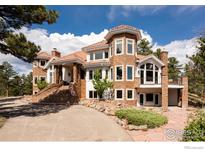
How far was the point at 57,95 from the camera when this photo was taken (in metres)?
18.8

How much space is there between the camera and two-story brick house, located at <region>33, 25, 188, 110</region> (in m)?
17.0

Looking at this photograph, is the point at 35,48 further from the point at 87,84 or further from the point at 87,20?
the point at 87,84

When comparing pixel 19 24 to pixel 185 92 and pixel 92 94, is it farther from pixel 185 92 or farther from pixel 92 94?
pixel 185 92

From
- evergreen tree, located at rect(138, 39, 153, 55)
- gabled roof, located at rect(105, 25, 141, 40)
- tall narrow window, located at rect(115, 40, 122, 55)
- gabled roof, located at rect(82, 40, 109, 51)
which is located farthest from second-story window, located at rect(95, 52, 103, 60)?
evergreen tree, located at rect(138, 39, 153, 55)

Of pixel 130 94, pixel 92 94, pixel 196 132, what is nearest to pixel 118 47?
pixel 130 94

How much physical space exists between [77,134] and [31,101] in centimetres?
1042

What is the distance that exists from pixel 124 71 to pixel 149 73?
2802 millimetres

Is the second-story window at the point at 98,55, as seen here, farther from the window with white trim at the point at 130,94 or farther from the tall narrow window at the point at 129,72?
the window with white trim at the point at 130,94

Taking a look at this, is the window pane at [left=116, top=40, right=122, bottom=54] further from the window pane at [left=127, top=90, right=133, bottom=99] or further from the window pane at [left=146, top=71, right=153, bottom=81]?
the window pane at [left=146, top=71, right=153, bottom=81]

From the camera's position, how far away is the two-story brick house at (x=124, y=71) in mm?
17047

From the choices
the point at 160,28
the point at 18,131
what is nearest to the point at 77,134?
the point at 18,131

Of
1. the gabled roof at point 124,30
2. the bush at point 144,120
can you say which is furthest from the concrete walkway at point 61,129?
the gabled roof at point 124,30

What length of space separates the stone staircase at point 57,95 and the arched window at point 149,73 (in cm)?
542

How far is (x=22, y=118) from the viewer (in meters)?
→ 11.1
